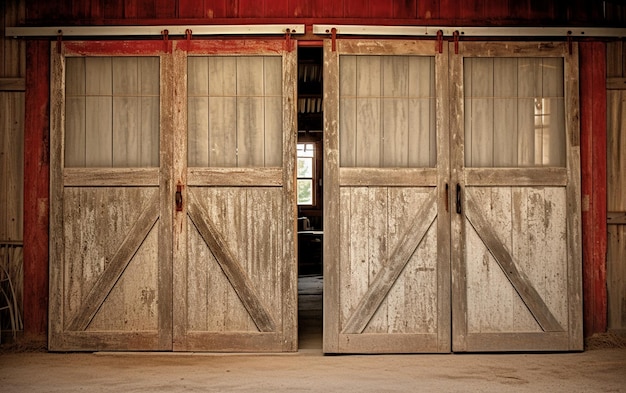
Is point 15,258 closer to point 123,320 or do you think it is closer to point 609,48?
point 123,320

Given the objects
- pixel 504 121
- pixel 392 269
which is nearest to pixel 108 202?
pixel 392 269

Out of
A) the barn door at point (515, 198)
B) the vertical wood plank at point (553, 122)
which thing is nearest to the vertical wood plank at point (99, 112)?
the barn door at point (515, 198)

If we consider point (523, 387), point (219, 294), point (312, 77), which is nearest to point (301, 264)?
point (312, 77)

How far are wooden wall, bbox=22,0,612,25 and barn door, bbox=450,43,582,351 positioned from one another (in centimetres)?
32

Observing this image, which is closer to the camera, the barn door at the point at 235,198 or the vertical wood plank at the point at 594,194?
the barn door at the point at 235,198

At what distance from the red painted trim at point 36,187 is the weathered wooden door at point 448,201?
2576mm

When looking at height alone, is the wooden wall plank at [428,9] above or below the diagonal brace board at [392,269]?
above

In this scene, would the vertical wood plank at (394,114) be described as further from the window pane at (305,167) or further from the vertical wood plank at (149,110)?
the window pane at (305,167)

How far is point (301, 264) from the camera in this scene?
16078 mm

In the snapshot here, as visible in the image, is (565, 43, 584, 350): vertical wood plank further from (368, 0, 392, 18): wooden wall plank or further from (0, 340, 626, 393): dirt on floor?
(368, 0, 392, 18): wooden wall plank

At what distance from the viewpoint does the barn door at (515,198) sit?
21.7ft

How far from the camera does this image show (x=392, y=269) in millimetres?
6609

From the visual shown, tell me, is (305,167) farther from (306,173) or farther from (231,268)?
(231,268)

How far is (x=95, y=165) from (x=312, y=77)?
1006 cm
